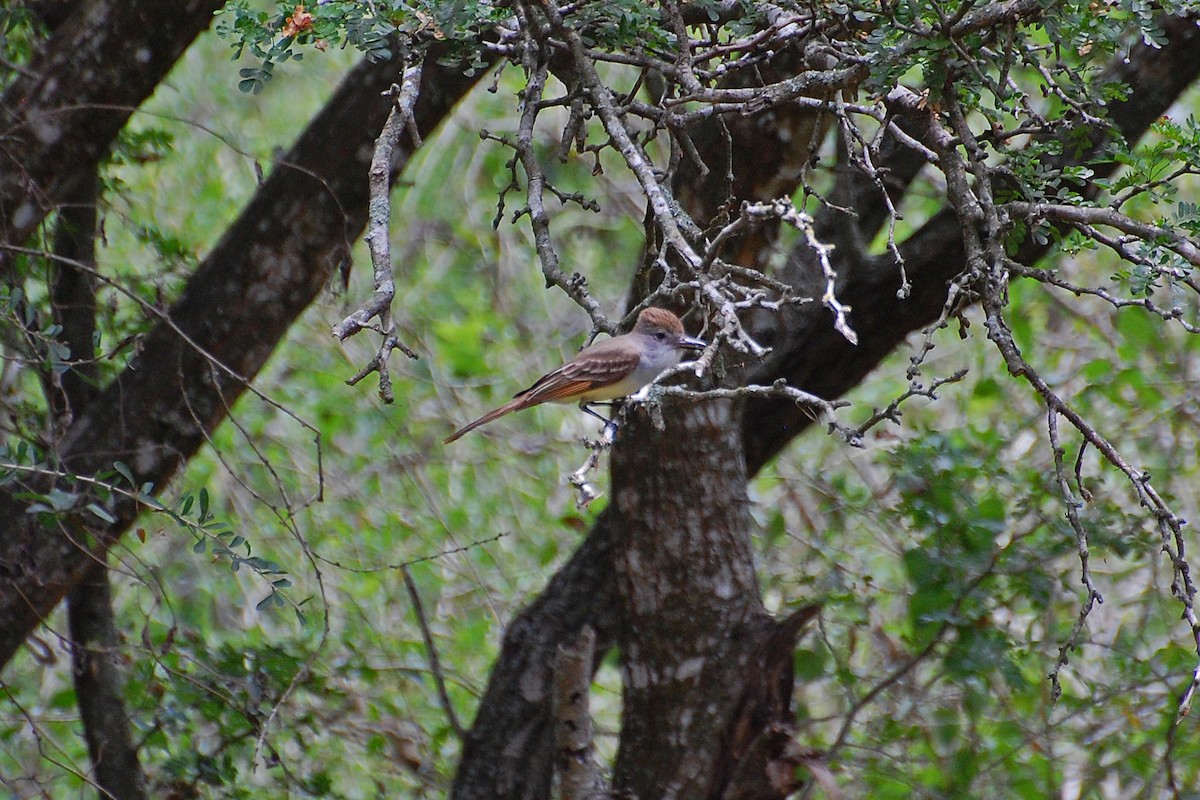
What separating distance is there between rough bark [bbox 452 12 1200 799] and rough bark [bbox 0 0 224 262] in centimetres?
198

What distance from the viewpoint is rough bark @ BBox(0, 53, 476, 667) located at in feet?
14.2

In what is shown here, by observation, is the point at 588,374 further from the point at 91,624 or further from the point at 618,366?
the point at 91,624


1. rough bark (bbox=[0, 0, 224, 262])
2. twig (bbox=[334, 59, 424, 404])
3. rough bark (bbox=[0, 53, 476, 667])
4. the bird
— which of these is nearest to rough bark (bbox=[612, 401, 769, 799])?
the bird

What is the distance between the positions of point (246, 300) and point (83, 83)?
0.82m

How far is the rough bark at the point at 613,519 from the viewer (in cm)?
446

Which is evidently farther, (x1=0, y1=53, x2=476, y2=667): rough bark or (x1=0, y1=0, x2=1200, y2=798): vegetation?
(x1=0, y1=53, x2=476, y2=667): rough bark

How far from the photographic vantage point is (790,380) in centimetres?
462

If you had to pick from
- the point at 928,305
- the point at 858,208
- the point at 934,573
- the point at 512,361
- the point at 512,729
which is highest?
the point at 512,361

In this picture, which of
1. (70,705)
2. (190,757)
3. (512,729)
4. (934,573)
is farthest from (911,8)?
(70,705)

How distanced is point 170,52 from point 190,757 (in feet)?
7.30

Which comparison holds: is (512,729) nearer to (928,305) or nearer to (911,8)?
(928,305)

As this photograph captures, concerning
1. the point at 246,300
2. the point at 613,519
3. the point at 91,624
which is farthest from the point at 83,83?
the point at 613,519

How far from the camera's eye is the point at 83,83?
4.23m

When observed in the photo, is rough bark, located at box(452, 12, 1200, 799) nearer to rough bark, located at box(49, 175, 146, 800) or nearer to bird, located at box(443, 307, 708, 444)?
bird, located at box(443, 307, 708, 444)
